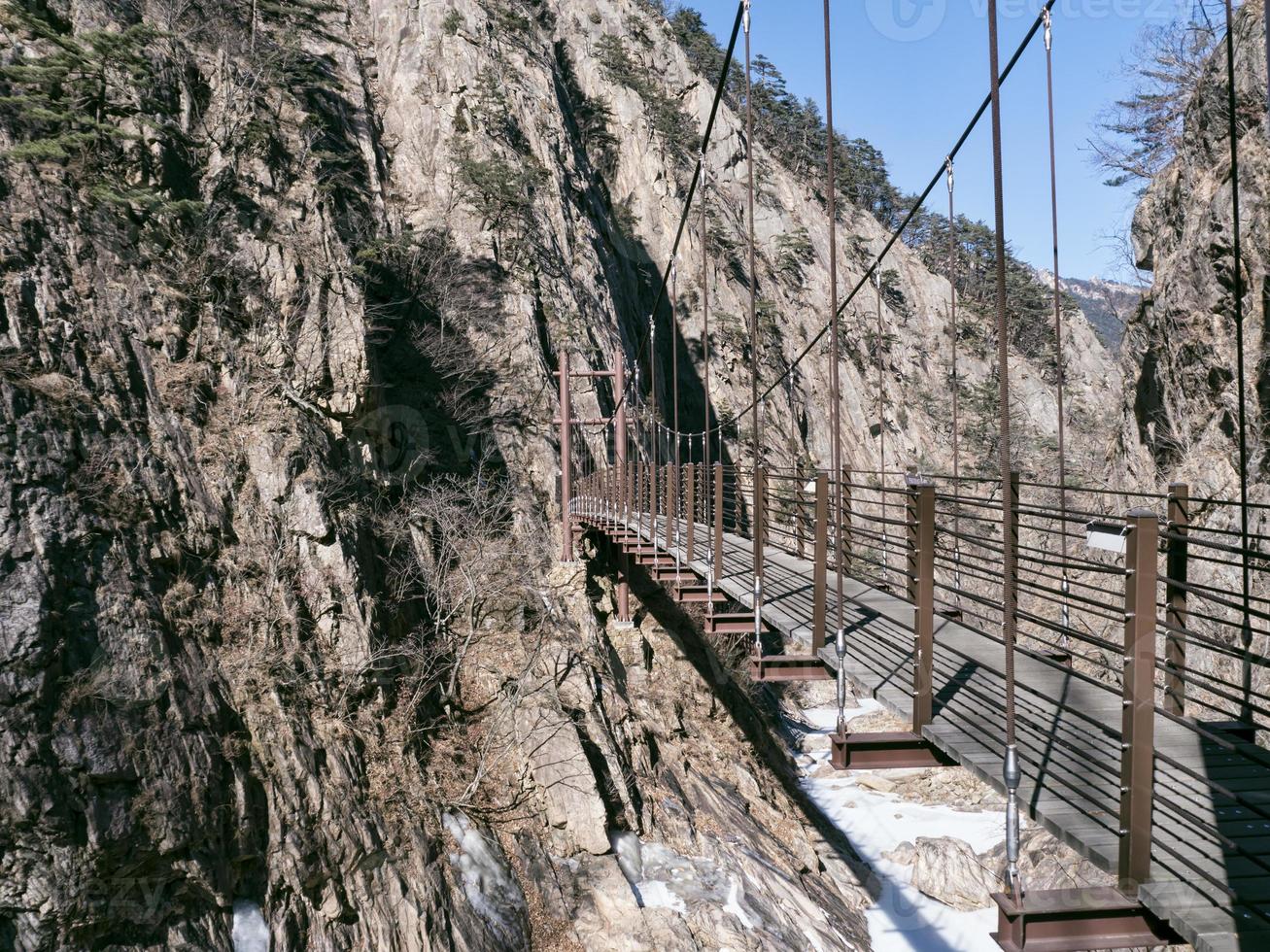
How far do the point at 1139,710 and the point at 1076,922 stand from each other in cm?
67

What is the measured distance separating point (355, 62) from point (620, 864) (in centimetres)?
2099

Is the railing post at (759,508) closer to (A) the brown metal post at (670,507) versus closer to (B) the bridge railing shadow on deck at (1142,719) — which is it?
(B) the bridge railing shadow on deck at (1142,719)

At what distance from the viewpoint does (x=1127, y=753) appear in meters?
2.49

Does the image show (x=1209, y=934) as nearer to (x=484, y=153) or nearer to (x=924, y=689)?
(x=924, y=689)

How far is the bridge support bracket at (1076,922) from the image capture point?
2477 millimetres

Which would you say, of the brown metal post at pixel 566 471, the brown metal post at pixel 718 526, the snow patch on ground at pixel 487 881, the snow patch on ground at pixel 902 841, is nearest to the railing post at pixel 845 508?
the brown metal post at pixel 718 526

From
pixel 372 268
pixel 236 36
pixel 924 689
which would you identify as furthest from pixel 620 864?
pixel 236 36

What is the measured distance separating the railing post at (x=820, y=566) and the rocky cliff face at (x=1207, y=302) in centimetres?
655

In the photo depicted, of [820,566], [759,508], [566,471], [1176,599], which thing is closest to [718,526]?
[759,508]

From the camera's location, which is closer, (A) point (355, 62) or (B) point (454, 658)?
(B) point (454, 658)

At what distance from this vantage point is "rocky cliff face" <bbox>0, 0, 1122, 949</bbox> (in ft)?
26.0

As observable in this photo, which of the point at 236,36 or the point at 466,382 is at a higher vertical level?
the point at 236,36

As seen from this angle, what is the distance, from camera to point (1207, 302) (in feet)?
36.5

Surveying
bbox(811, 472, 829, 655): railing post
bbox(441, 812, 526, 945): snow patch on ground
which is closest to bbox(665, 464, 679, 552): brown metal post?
bbox(811, 472, 829, 655): railing post
